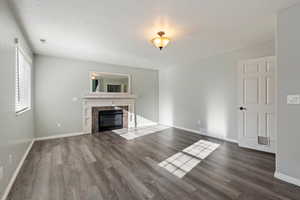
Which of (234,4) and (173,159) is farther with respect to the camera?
(173,159)

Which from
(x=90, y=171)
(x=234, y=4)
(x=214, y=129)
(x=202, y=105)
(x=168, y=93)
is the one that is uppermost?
(x=234, y=4)

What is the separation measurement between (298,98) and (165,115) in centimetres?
454

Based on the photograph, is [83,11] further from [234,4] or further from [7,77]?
[234,4]

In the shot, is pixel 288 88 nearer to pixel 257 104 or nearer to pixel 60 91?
pixel 257 104

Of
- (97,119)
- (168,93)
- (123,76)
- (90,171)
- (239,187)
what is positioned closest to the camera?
(239,187)

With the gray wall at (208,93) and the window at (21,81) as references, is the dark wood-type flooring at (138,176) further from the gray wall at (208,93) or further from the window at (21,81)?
the window at (21,81)

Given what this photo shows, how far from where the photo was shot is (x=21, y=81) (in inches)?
111

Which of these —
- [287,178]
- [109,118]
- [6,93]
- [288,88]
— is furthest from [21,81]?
[287,178]

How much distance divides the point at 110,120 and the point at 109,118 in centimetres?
9

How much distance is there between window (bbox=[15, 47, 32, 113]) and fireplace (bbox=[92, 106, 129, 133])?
6.45ft

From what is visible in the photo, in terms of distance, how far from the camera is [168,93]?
5.95 metres

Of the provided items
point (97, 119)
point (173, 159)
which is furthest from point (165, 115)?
point (173, 159)

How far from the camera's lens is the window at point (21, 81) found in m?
2.47

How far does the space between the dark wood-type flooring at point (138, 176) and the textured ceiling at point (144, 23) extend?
8.16 ft
